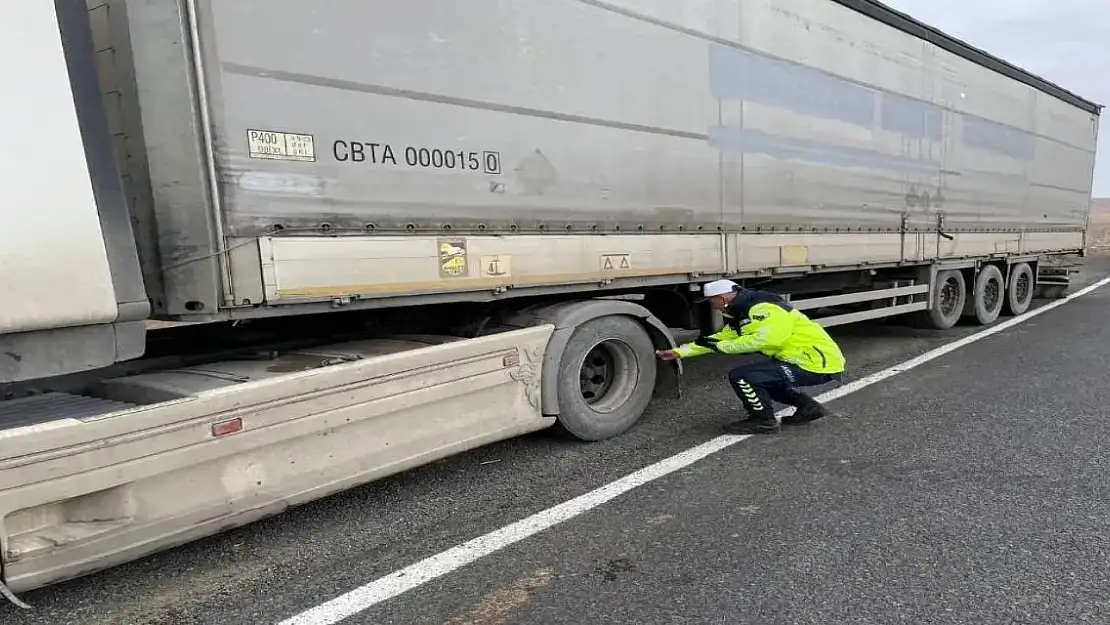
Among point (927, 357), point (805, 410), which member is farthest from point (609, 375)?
point (927, 357)

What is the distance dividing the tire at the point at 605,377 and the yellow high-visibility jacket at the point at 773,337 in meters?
0.32

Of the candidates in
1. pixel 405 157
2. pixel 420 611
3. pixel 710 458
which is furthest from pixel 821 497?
pixel 405 157

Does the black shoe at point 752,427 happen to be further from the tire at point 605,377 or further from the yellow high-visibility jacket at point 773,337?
the tire at point 605,377

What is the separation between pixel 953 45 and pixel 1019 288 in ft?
14.8

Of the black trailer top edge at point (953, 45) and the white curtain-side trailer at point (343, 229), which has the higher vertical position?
the black trailer top edge at point (953, 45)

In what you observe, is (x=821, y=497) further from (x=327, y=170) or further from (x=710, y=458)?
(x=327, y=170)

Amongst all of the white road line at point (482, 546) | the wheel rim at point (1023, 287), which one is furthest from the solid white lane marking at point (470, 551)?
the wheel rim at point (1023, 287)

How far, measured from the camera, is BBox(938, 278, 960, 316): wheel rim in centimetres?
912

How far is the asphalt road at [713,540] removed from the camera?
2646 mm

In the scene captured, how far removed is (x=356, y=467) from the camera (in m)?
3.36

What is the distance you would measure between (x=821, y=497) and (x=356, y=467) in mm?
2344

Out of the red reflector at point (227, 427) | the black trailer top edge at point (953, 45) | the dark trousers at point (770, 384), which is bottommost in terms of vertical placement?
the dark trousers at point (770, 384)

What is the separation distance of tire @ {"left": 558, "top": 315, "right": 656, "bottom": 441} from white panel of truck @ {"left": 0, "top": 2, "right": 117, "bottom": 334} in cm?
254

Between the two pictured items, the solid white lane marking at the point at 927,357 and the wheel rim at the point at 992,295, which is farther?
the wheel rim at the point at 992,295
